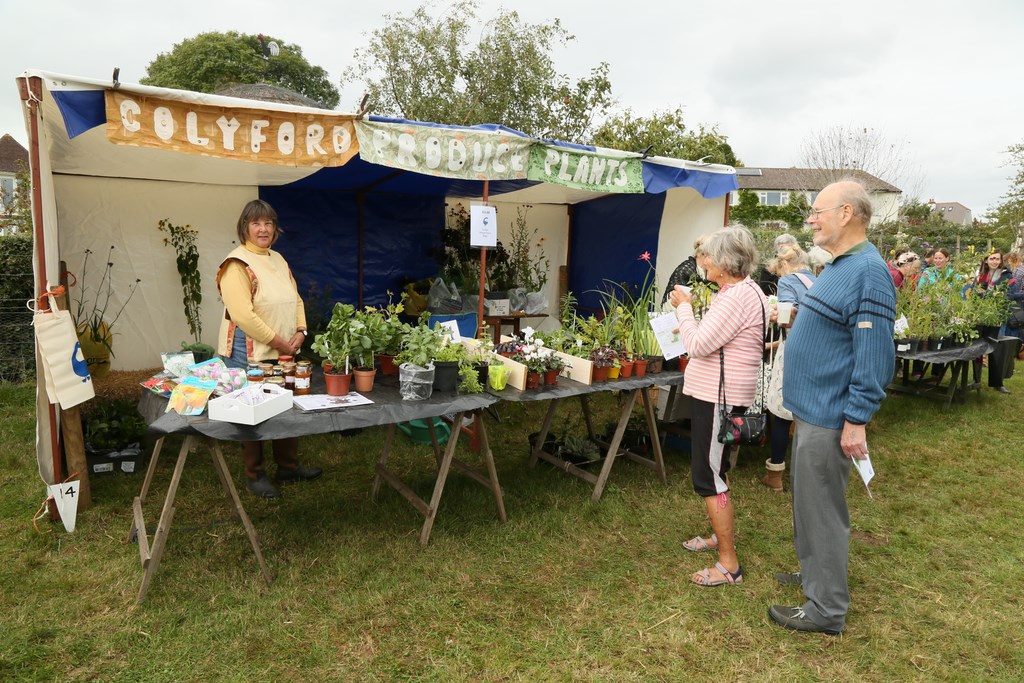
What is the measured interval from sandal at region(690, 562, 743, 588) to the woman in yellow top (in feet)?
7.71

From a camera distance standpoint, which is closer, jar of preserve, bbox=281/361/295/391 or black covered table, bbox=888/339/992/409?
jar of preserve, bbox=281/361/295/391

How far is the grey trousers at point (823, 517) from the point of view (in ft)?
7.41

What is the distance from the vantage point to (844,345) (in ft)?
7.22

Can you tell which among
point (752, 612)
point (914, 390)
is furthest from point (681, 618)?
point (914, 390)

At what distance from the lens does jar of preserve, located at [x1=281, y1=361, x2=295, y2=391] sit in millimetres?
2811

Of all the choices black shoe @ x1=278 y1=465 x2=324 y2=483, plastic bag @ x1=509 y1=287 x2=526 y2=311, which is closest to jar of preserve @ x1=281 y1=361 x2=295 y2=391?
black shoe @ x1=278 y1=465 x2=324 y2=483

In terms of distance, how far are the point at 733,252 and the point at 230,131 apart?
2.56 m

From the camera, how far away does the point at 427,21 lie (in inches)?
601

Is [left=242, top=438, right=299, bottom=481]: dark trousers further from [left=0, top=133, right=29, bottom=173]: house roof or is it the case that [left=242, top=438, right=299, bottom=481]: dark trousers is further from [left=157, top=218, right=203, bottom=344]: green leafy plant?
[left=0, top=133, right=29, bottom=173]: house roof

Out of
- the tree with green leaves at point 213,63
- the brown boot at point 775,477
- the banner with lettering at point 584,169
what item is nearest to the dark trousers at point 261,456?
the banner with lettering at point 584,169

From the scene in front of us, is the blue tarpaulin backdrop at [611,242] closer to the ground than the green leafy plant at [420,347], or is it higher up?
higher up

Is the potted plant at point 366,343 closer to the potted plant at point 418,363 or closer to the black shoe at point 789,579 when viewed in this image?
the potted plant at point 418,363

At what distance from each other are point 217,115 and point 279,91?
400 centimetres

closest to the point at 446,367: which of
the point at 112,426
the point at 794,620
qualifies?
the point at 794,620
